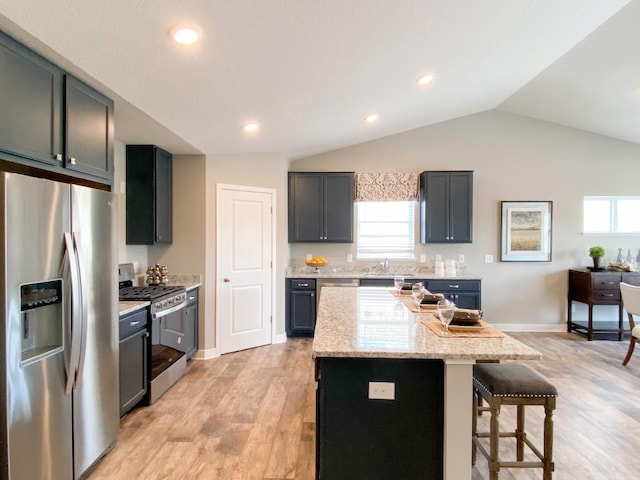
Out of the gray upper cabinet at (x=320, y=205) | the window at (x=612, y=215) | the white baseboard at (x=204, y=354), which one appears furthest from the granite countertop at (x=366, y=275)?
the window at (x=612, y=215)

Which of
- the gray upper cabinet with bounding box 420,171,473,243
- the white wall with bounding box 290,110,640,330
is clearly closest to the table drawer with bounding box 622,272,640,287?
the white wall with bounding box 290,110,640,330

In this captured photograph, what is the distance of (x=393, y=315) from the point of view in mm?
2184

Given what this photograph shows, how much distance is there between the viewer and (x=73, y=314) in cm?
175

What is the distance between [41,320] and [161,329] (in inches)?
58.4

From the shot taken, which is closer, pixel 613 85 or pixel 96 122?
pixel 96 122

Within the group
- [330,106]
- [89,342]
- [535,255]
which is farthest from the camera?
[535,255]

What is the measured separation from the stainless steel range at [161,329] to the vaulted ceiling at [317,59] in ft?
4.91

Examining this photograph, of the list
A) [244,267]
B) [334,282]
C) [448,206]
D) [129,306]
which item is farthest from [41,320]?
[448,206]

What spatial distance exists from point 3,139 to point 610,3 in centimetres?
395

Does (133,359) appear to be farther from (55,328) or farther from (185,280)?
(185,280)

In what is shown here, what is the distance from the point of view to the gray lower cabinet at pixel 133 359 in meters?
2.46

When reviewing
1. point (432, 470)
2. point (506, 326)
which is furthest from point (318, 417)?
point (506, 326)

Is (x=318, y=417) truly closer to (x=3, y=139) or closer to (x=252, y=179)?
(x=3, y=139)

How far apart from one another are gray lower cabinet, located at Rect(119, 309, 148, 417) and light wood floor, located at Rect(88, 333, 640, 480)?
0.18m
